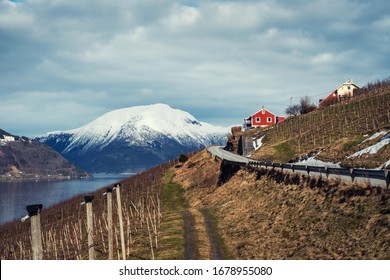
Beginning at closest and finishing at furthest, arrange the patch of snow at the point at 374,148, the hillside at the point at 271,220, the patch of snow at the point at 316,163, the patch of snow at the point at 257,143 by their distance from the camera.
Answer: the hillside at the point at 271,220, the patch of snow at the point at 374,148, the patch of snow at the point at 316,163, the patch of snow at the point at 257,143

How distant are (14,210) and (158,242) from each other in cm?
13167

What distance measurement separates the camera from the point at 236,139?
13625 centimetres

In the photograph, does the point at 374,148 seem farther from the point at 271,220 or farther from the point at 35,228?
the point at 35,228

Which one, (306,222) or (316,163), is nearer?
(306,222)

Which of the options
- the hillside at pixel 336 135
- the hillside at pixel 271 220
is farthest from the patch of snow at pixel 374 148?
the hillside at pixel 271 220

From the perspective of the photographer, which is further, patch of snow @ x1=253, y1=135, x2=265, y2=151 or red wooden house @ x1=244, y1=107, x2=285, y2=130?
red wooden house @ x1=244, y1=107, x2=285, y2=130

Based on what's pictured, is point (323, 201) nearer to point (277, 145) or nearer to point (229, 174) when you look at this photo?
point (229, 174)

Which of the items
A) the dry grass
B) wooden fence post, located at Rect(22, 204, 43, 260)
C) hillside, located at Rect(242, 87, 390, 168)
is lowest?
the dry grass

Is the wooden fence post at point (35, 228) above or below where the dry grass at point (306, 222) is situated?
above

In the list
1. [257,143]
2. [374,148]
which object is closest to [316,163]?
[374,148]

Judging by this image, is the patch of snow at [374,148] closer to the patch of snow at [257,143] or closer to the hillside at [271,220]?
the hillside at [271,220]

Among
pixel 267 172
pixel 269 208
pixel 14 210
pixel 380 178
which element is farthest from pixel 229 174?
pixel 14 210

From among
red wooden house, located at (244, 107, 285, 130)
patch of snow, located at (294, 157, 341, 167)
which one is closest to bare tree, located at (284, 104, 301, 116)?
red wooden house, located at (244, 107, 285, 130)

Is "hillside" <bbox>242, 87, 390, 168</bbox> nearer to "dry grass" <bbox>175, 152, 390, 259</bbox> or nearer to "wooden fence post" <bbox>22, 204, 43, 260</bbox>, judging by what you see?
"dry grass" <bbox>175, 152, 390, 259</bbox>
